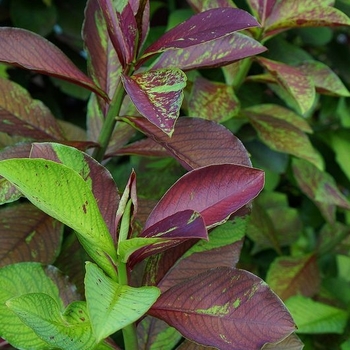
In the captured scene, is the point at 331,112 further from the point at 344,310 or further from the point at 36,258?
the point at 36,258

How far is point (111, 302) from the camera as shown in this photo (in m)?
0.42

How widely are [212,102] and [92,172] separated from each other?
10.0 inches

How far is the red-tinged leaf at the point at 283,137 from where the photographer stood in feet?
2.55

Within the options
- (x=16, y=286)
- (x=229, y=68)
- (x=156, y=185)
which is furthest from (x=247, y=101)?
(x=16, y=286)

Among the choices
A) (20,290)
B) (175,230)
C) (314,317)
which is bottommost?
(314,317)

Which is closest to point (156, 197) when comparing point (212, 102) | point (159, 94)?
point (212, 102)

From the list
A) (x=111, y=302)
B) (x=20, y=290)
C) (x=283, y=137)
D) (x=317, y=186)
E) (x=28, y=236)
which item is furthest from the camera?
(x=317, y=186)

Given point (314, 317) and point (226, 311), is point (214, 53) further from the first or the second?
point (314, 317)

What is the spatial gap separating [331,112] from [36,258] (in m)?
0.70

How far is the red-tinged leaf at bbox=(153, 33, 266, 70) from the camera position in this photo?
597 mm

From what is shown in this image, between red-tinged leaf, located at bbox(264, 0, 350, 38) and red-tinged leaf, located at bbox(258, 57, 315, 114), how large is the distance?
48 mm

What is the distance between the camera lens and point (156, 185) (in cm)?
75

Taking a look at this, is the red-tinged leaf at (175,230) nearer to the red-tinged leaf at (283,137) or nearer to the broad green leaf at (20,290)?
the broad green leaf at (20,290)

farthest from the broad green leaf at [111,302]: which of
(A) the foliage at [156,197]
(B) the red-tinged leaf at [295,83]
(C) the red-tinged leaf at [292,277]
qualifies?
(C) the red-tinged leaf at [292,277]
